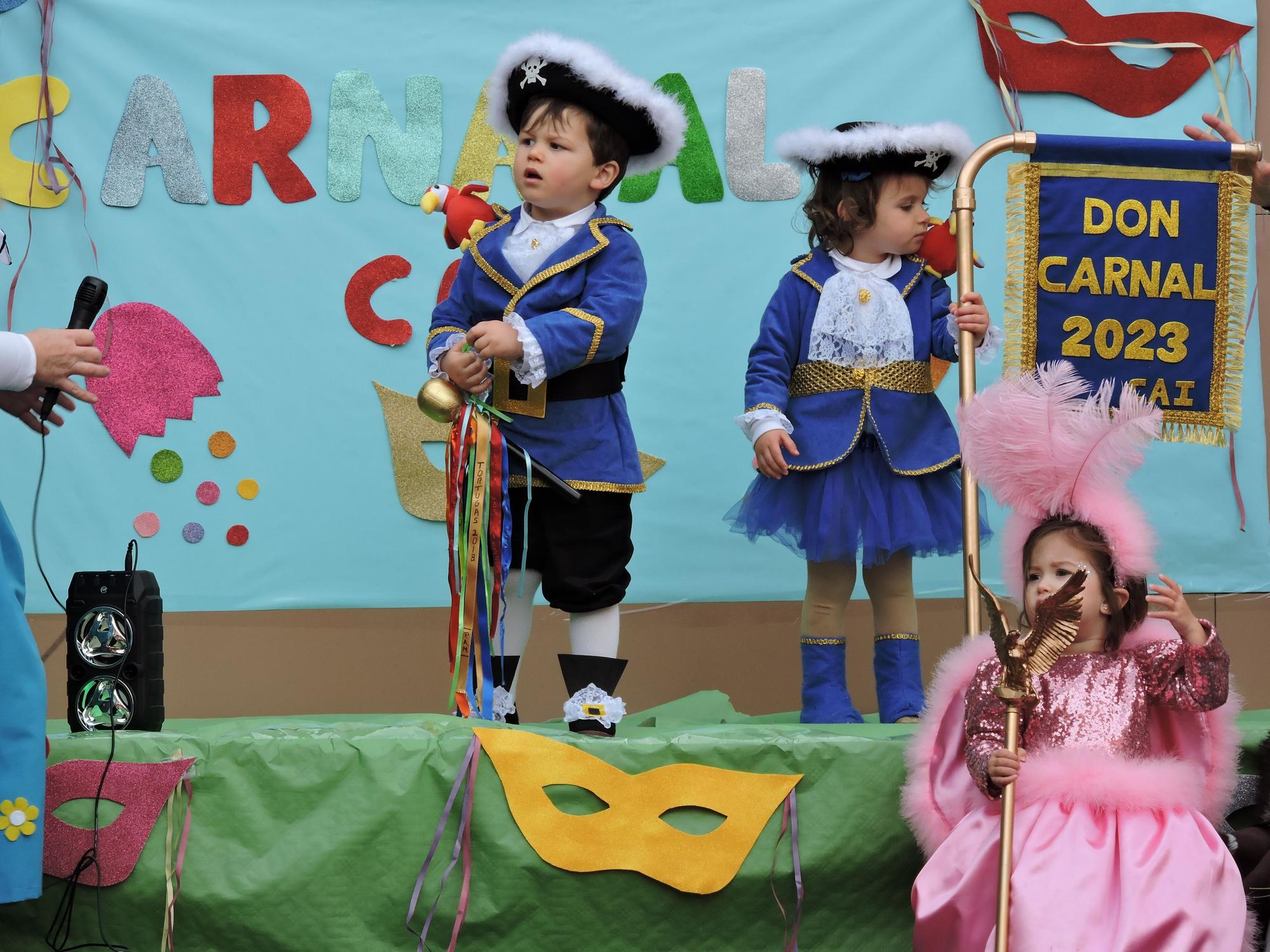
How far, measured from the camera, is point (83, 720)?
2.26 meters

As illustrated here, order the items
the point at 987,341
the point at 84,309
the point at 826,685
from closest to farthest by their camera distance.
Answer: the point at 84,309, the point at 987,341, the point at 826,685

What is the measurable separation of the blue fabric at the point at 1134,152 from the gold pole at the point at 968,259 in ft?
0.13

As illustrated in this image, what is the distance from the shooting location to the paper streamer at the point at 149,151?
3.32m

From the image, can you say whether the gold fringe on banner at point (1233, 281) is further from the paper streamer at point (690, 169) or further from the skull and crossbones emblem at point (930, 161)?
the paper streamer at point (690, 169)

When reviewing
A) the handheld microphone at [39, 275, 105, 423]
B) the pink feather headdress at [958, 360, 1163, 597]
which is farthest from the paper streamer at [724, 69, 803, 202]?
the handheld microphone at [39, 275, 105, 423]

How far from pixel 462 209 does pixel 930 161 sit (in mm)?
908

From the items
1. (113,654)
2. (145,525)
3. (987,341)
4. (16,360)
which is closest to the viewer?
(16,360)

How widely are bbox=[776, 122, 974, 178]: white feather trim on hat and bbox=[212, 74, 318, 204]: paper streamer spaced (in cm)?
131

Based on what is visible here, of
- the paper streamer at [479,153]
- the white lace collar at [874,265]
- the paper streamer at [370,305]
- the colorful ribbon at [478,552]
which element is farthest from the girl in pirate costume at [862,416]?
the paper streamer at [370,305]

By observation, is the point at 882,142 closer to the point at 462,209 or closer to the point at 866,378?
the point at 866,378

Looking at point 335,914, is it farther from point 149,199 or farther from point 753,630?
point 149,199

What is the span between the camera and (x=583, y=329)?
7.82 ft

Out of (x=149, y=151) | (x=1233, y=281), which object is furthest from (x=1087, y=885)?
(x=149, y=151)

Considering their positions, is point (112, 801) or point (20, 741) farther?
point (112, 801)
